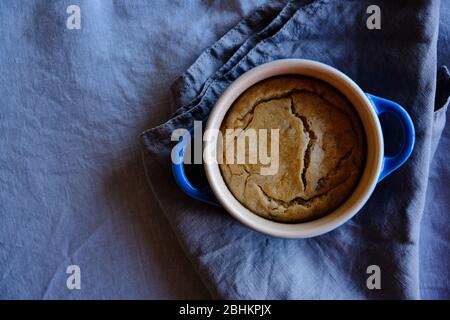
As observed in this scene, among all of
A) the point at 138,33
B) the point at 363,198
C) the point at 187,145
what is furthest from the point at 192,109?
the point at 363,198

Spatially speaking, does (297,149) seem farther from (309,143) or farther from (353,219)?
(353,219)

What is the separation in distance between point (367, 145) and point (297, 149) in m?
0.11

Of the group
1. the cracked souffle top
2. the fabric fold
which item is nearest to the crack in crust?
the cracked souffle top

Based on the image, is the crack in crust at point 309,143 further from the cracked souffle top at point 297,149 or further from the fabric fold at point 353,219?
the fabric fold at point 353,219

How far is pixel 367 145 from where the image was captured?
0.75 meters

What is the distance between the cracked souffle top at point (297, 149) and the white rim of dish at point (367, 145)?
0.01 meters

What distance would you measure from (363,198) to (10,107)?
66 cm

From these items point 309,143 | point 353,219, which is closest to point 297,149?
point 309,143

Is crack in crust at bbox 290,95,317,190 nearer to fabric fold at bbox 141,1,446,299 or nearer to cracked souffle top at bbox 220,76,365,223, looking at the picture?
cracked souffle top at bbox 220,76,365,223

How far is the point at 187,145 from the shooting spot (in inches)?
30.6

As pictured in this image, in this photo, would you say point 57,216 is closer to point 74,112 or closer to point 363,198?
point 74,112

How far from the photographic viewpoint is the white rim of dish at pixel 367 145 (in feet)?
2.37

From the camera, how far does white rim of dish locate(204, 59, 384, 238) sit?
28.4 inches

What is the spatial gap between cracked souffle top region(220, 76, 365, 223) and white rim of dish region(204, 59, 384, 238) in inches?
0.6
